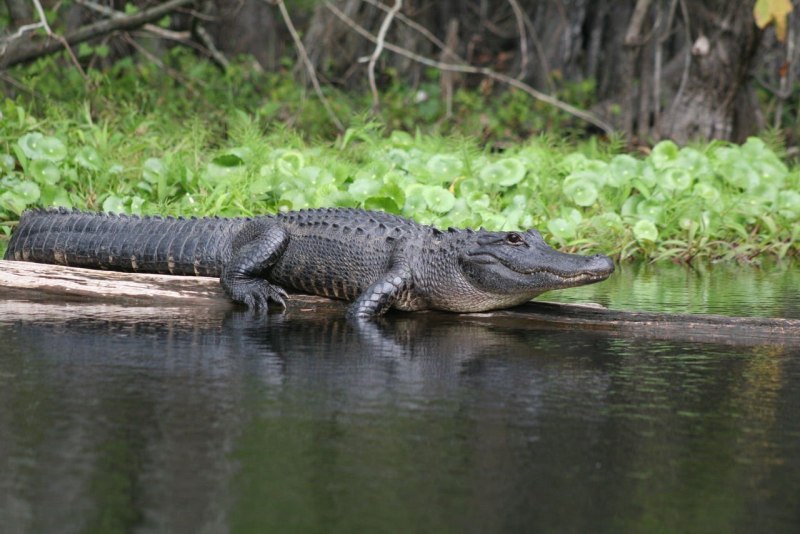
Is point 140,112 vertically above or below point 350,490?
above

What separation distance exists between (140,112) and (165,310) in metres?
6.41

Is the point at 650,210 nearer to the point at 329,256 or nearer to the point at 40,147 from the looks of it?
the point at 329,256

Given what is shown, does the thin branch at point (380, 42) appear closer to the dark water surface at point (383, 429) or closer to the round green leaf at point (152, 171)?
the round green leaf at point (152, 171)

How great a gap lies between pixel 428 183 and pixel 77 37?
4003 millimetres

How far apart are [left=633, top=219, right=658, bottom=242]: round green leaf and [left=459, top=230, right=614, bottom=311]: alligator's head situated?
2.69m

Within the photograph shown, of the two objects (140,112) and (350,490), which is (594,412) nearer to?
(350,490)

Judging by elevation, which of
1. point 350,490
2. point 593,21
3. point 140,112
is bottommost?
point 350,490

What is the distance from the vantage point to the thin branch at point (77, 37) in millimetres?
11180

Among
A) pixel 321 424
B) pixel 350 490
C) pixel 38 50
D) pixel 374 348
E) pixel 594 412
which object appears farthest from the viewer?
pixel 38 50

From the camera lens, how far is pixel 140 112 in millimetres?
12047

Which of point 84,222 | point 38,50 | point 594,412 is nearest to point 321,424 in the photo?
point 594,412

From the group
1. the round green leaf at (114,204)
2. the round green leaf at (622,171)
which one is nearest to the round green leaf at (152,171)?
the round green leaf at (114,204)

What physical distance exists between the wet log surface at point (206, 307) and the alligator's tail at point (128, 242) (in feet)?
0.74

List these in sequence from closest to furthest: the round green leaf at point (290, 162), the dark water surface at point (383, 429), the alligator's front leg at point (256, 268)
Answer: the dark water surface at point (383, 429)
the alligator's front leg at point (256, 268)
the round green leaf at point (290, 162)
